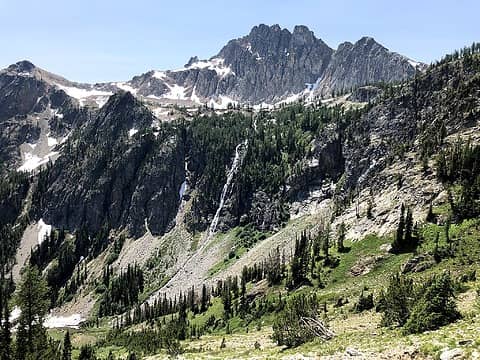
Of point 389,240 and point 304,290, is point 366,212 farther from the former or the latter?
point 304,290

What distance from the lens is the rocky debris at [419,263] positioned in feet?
282

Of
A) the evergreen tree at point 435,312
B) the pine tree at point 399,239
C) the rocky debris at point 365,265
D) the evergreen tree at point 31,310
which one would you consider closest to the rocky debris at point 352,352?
the evergreen tree at point 435,312

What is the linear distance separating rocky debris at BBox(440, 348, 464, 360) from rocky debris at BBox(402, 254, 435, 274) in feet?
194

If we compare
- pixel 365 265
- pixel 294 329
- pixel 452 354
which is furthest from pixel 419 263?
pixel 452 354

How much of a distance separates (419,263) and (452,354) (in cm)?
6224

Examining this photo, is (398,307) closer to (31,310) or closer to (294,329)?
(294,329)

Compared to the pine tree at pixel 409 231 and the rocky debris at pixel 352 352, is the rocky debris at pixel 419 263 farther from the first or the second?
the rocky debris at pixel 352 352

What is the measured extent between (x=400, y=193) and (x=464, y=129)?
27.7m

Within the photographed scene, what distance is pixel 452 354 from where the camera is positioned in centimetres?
2986

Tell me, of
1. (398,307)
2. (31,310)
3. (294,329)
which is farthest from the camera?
(31,310)

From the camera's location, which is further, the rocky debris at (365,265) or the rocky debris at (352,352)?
A: the rocky debris at (365,265)

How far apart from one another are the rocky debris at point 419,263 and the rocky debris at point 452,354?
59030 mm

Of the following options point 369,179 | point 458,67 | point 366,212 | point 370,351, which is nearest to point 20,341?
point 370,351

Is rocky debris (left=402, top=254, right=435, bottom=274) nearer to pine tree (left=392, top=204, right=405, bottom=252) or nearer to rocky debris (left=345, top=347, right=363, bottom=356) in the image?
pine tree (left=392, top=204, right=405, bottom=252)
